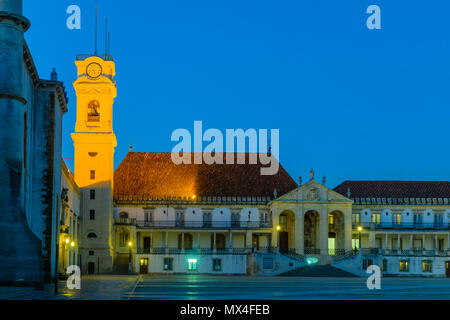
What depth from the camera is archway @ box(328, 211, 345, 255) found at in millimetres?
85438

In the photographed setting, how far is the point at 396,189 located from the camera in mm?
90375

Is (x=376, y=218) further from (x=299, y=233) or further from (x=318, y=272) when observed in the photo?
(x=318, y=272)

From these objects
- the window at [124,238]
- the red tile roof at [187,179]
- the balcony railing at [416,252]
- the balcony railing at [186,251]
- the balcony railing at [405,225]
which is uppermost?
the red tile roof at [187,179]

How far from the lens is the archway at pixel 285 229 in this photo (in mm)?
85688

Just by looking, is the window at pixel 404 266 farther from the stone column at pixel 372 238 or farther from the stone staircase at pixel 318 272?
the stone staircase at pixel 318 272

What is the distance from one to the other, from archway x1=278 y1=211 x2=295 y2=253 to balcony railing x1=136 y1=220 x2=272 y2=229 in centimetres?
182

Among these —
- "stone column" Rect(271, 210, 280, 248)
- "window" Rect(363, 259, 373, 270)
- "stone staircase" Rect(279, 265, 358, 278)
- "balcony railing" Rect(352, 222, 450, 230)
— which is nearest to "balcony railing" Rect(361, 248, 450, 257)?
"window" Rect(363, 259, 373, 270)

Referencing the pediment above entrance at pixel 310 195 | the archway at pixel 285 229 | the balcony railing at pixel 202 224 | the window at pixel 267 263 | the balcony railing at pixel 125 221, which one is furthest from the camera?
the archway at pixel 285 229

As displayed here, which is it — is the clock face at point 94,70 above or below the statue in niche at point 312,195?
above

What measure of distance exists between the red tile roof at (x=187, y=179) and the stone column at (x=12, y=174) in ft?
161

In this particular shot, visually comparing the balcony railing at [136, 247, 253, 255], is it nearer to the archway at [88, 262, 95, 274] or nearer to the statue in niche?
the archway at [88, 262, 95, 274]

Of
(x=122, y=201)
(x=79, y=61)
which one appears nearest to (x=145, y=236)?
(x=122, y=201)

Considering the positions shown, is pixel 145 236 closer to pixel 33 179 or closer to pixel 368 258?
pixel 368 258

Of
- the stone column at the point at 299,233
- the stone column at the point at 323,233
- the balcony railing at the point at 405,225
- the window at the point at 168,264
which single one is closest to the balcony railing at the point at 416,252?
the balcony railing at the point at 405,225
